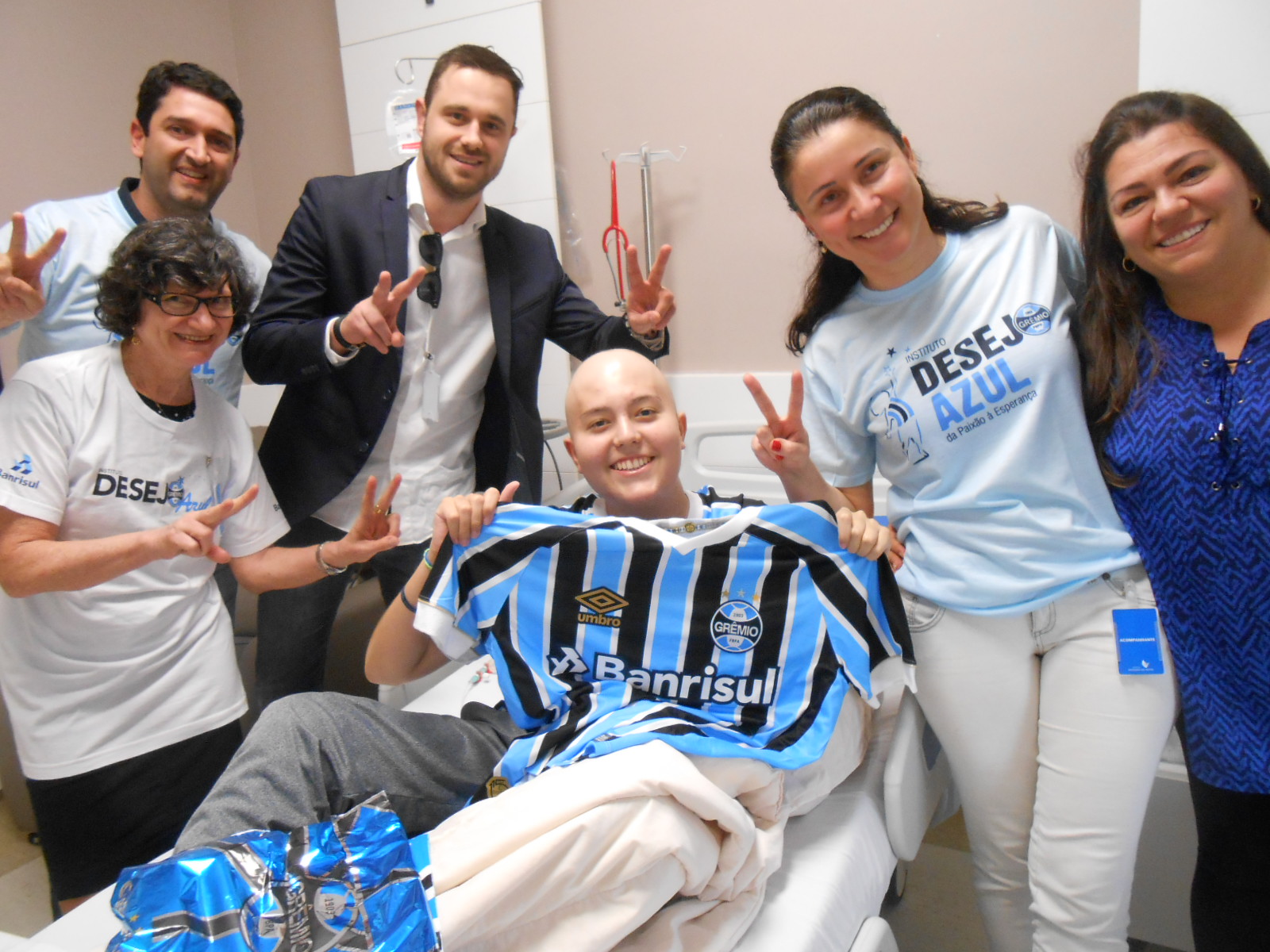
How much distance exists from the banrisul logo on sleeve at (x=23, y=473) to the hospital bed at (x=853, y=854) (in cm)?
71

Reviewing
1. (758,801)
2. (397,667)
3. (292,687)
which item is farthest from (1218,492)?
(292,687)

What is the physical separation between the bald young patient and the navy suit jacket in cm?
48

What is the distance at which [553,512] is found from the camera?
159cm

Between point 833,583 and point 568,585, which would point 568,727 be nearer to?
point 568,585

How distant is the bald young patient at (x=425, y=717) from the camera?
1.40m

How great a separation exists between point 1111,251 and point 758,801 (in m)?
1.10

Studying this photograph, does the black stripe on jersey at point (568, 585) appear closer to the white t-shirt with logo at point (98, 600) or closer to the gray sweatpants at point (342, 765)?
the gray sweatpants at point (342, 765)

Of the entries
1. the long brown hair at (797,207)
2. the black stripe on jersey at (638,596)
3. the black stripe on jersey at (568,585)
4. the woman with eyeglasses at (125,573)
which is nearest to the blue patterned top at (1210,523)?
the long brown hair at (797,207)

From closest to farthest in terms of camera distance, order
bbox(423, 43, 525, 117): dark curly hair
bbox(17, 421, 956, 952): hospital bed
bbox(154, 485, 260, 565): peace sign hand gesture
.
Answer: bbox(17, 421, 956, 952): hospital bed
bbox(154, 485, 260, 565): peace sign hand gesture
bbox(423, 43, 525, 117): dark curly hair

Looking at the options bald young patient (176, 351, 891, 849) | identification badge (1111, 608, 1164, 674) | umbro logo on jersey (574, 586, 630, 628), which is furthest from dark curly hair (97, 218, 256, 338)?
identification badge (1111, 608, 1164, 674)

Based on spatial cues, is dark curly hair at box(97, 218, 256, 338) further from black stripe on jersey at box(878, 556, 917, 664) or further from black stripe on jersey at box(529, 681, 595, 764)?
black stripe on jersey at box(878, 556, 917, 664)

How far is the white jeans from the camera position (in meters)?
1.46

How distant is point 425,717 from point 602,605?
0.42 metres

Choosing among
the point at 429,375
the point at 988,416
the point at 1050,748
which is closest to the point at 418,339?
the point at 429,375
